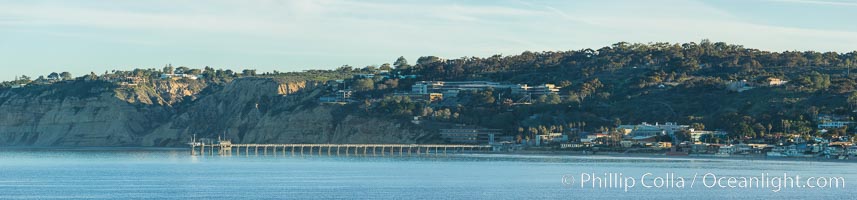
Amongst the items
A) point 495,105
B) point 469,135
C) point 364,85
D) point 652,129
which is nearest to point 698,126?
point 652,129

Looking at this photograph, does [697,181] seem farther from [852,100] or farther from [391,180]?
[852,100]

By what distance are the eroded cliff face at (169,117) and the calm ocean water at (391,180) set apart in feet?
179

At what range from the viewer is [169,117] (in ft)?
634

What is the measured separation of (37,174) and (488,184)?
101 feet

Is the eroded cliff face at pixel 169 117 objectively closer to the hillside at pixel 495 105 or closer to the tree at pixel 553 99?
the hillside at pixel 495 105

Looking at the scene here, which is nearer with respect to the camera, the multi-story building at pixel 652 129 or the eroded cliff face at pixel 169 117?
the multi-story building at pixel 652 129

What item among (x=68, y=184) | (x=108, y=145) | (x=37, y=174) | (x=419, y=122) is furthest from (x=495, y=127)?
(x=68, y=184)

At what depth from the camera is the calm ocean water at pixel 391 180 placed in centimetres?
6994

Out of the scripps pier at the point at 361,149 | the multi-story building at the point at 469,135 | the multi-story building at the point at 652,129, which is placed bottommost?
the scripps pier at the point at 361,149

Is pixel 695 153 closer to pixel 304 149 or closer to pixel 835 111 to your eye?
pixel 835 111

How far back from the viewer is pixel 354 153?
158 m
